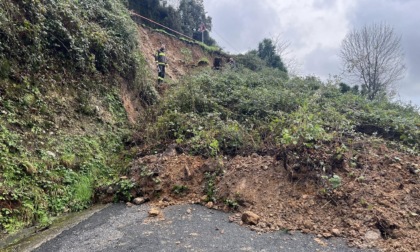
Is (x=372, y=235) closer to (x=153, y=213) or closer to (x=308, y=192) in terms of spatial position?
(x=308, y=192)

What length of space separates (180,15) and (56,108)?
660 inches

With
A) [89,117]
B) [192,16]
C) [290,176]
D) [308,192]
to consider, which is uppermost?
[192,16]

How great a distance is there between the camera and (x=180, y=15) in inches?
822

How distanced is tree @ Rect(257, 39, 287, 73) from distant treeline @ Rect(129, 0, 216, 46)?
3751mm

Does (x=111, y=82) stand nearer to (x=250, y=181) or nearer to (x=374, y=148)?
(x=250, y=181)

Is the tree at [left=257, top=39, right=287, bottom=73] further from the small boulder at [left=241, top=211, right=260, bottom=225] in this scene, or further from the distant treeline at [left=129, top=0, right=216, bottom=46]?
the small boulder at [left=241, top=211, right=260, bottom=225]

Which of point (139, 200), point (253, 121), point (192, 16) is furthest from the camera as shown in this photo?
point (192, 16)

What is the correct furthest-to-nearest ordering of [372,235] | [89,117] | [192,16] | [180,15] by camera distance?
1. [192,16]
2. [180,15]
3. [89,117]
4. [372,235]

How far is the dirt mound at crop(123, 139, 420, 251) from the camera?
3779 mm

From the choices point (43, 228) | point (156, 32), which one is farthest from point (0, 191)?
point (156, 32)

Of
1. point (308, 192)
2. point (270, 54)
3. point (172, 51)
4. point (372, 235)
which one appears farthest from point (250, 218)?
point (270, 54)

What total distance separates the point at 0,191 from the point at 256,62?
18069 mm

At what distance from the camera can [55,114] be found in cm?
566

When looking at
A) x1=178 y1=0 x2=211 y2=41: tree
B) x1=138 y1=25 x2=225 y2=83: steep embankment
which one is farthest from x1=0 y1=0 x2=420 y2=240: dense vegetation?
x1=178 y1=0 x2=211 y2=41: tree
